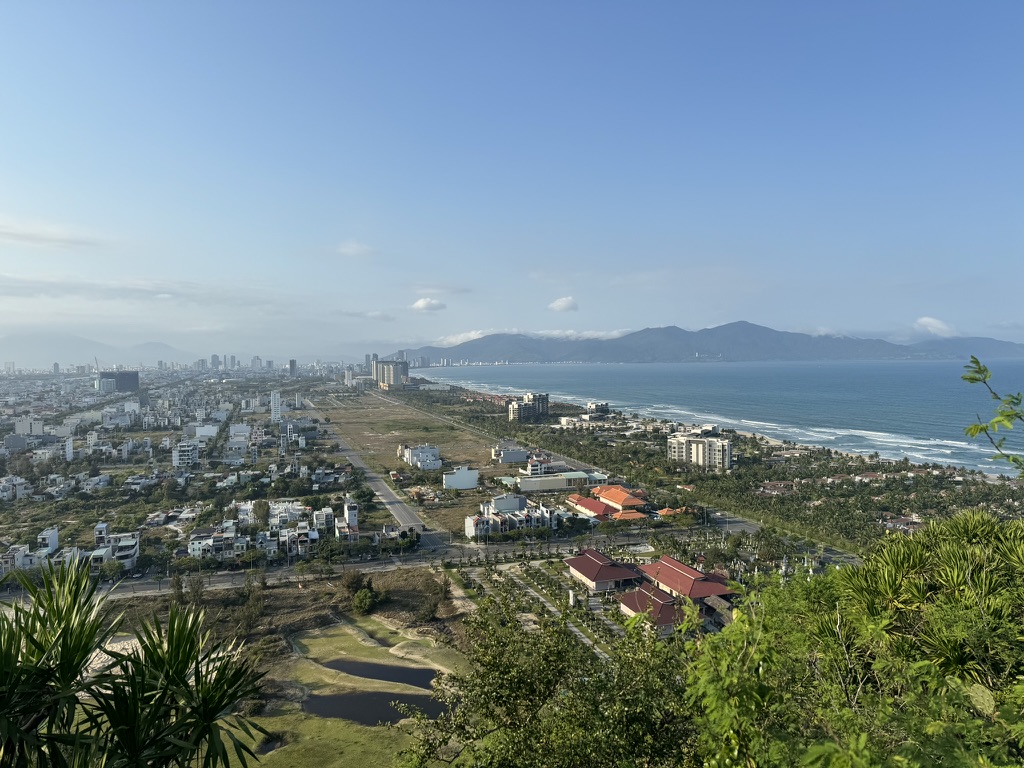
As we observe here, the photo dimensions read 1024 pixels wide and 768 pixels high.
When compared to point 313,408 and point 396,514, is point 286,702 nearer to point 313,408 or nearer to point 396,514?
point 396,514

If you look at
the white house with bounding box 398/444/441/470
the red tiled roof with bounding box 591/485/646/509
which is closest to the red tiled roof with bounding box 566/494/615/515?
the red tiled roof with bounding box 591/485/646/509

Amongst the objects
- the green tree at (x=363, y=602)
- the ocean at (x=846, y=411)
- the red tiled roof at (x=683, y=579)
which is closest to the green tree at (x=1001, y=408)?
the red tiled roof at (x=683, y=579)

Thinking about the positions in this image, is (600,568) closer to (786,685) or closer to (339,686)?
(339,686)

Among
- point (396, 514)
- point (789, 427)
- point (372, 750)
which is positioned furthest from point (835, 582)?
point (789, 427)

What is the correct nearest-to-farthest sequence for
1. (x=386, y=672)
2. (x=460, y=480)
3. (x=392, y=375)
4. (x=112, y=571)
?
(x=386, y=672)
(x=112, y=571)
(x=460, y=480)
(x=392, y=375)

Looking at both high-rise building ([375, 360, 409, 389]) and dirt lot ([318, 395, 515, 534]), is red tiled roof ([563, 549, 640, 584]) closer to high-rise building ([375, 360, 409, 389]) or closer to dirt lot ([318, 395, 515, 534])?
dirt lot ([318, 395, 515, 534])

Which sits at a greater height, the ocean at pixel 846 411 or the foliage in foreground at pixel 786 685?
the foliage in foreground at pixel 786 685

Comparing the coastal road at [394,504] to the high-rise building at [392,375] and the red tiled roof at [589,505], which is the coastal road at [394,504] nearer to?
the red tiled roof at [589,505]

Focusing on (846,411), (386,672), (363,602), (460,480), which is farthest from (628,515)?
(846,411)
